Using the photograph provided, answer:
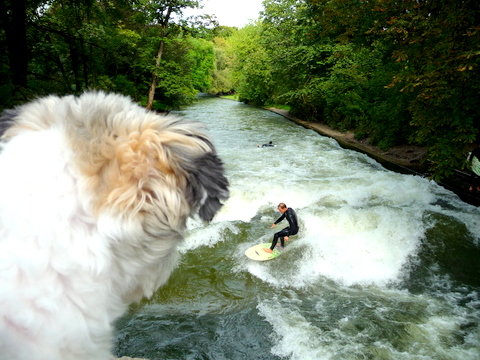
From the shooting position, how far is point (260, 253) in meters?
7.98

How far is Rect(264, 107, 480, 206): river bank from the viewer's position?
37.8ft

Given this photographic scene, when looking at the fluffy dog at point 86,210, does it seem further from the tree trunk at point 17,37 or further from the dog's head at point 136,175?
the tree trunk at point 17,37

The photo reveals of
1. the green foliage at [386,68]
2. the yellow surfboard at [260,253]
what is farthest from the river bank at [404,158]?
the yellow surfboard at [260,253]

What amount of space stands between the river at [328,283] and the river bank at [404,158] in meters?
0.39

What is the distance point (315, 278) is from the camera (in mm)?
7410

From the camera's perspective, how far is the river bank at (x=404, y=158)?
11.5m

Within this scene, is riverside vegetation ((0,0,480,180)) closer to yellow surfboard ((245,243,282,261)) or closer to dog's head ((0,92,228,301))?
dog's head ((0,92,228,301))

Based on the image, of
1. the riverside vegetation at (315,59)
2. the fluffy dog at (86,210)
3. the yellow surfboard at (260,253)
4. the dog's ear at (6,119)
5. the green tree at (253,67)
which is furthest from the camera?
the green tree at (253,67)

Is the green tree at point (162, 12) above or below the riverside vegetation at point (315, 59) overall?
above

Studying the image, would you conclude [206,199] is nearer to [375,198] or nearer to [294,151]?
[375,198]

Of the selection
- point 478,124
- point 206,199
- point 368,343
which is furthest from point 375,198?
point 206,199

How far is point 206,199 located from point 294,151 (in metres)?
18.8

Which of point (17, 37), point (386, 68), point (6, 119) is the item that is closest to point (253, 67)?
point (386, 68)

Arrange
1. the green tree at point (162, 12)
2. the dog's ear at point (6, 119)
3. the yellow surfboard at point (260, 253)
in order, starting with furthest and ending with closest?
the green tree at point (162, 12) → the yellow surfboard at point (260, 253) → the dog's ear at point (6, 119)
